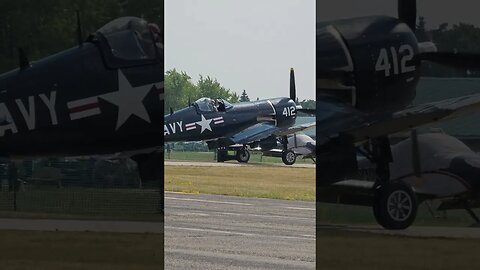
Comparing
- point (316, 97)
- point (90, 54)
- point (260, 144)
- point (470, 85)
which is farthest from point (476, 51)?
point (260, 144)

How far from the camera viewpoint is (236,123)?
37.4 m

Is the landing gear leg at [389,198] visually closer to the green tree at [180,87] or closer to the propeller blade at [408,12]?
the propeller blade at [408,12]

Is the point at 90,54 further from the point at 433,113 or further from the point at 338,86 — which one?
the point at 433,113

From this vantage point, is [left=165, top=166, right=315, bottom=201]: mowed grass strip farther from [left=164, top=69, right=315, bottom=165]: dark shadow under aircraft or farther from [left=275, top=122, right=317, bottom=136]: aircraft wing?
[left=275, top=122, right=317, bottom=136]: aircraft wing

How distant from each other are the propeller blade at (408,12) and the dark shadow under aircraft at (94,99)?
150 cm

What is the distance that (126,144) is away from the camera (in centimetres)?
592

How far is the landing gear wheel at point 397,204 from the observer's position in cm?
555

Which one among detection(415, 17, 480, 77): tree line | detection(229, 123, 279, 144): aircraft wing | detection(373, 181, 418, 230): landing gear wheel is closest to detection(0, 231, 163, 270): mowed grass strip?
detection(373, 181, 418, 230): landing gear wheel

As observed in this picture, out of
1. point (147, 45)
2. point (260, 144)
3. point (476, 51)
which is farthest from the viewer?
point (260, 144)

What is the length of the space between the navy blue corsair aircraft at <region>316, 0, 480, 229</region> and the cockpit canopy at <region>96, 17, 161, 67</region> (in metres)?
1.06

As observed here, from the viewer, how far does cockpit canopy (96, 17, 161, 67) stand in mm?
5820

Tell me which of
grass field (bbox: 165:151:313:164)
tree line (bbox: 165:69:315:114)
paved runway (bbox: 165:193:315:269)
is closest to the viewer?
paved runway (bbox: 165:193:315:269)

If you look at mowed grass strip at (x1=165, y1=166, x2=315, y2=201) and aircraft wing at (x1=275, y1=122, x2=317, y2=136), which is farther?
aircraft wing at (x1=275, y1=122, x2=317, y2=136)

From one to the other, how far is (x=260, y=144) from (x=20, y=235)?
3473 centimetres
